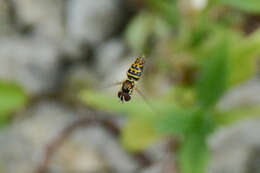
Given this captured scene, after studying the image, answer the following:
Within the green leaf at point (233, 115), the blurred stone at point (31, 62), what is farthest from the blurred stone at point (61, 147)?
the green leaf at point (233, 115)

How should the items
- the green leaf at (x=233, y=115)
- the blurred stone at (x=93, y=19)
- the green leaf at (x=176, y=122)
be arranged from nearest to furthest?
the green leaf at (x=176, y=122), the green leaf at (x=233, y=115), the blurred stone at (x=93, y=19)

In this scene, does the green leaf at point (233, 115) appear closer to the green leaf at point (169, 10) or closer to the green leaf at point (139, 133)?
the green leaf at point (139, 133)

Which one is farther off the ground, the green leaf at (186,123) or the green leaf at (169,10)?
the green leaf at (169,10)

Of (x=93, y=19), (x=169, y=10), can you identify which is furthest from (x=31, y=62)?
(x=169, y=10)

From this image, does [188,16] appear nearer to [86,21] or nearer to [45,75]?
[86,21]

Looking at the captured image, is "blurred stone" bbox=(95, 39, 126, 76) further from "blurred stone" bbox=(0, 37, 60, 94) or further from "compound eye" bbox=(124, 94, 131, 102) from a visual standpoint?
"compound eye" bbox=(124, 94, 131, 102)

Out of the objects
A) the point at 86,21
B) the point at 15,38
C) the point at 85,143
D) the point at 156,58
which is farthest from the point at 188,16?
the point at 15,38

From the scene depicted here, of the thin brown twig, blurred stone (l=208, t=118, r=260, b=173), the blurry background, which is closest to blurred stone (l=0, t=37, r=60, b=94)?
the blurry background
